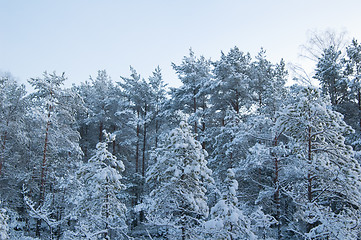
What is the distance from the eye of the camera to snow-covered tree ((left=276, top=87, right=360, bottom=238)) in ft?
26.1

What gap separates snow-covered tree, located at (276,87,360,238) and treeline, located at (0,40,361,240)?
43mm

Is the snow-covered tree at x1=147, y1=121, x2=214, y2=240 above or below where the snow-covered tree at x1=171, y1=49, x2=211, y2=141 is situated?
below

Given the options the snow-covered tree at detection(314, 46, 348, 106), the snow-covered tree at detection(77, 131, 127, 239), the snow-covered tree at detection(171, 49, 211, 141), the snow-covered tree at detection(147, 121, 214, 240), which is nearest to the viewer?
the snow-covered tree at detection(147, 121, 214, 240)

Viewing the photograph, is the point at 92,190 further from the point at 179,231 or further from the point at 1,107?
the point at 1,107

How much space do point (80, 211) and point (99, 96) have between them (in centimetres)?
1842

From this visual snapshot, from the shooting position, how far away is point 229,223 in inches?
316

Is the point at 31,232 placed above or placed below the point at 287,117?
below

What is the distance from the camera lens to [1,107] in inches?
746

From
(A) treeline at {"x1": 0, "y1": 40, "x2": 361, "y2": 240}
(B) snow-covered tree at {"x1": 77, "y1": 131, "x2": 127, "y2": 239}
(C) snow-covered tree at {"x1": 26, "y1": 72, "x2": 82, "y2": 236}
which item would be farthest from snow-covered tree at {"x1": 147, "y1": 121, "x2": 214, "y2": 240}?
(C) snow-covered tree at {"x1": 26, "y1": 72, "x2": 82, "y2": 236}

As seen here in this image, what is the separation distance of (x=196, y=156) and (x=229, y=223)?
281 centimetres

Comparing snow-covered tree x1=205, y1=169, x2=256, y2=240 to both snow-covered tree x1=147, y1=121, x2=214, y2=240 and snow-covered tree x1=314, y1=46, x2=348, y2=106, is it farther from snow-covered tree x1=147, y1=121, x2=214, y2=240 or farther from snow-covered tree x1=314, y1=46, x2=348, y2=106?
snow-covered tree x1=314, y1=46, x2=348, y2=106

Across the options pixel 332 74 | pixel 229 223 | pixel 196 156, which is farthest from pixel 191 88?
pixel 229 223

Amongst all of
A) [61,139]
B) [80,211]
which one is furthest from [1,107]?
[80,211]

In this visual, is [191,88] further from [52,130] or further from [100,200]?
[100,200]
